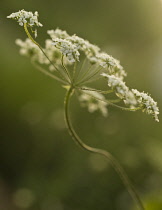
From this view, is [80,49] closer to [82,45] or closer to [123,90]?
[82,45]

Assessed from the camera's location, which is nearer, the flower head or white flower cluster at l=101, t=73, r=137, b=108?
white flower cluster at l=101, t=73, r=137, b=108

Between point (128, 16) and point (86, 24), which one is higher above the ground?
point (128, 16)

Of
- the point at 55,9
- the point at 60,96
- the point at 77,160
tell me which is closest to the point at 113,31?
the point at 55,9

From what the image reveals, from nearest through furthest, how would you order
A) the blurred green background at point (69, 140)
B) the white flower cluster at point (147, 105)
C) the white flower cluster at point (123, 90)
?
the white flower cluster at point (123, 90), the white flower cluster at point (147, 105), the blurred green background at point (69, 140)

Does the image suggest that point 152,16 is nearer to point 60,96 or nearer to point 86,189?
point 60,96

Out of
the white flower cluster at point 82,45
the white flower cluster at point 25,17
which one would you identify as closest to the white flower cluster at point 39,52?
the white flower cluster at point 82,45

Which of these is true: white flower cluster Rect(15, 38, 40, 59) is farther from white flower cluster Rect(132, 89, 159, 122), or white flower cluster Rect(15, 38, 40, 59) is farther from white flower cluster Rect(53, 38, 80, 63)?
white flower cluster Rect(132, 89, 159, 122)

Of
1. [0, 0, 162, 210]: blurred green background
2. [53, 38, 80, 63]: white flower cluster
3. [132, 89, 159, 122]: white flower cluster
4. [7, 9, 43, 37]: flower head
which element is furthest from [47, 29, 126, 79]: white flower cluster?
[0, 0, 162, 210]: blurred green background

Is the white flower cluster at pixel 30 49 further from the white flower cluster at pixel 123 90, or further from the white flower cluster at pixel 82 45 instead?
the white flower cluster at pixel 123 90
